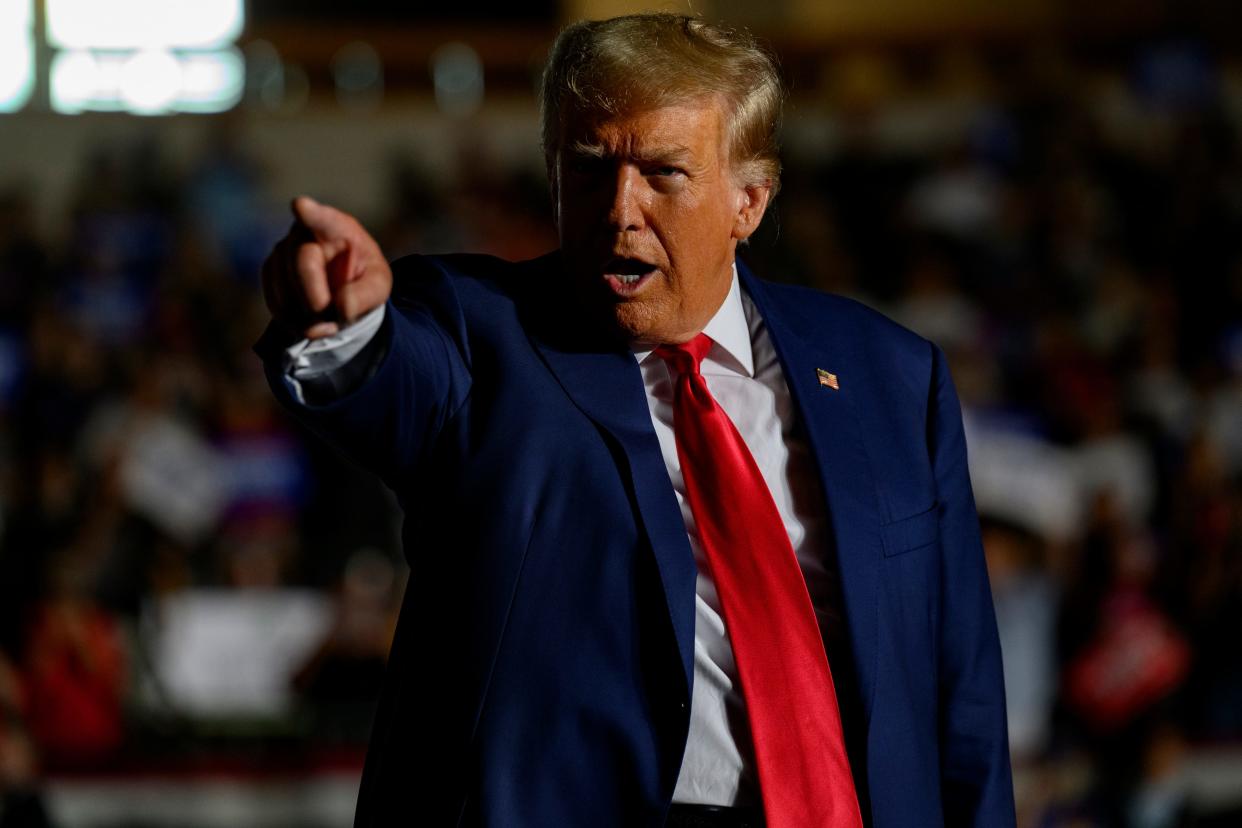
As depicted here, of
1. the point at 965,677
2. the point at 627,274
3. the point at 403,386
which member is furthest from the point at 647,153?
the point at 965,677

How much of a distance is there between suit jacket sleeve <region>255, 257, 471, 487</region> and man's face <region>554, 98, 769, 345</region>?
158 millimetres

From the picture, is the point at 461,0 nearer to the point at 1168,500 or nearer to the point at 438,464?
the point at 1168,500

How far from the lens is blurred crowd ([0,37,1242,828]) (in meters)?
5.77

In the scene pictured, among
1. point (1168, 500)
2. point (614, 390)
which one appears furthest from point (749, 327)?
point (1168, 500)

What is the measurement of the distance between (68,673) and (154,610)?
46 centimetres

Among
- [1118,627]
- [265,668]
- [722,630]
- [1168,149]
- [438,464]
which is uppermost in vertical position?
[438,464]

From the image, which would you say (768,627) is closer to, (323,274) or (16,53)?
(323,274)

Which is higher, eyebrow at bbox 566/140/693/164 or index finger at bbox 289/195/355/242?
eyebrow at bbox 566/140/693/164

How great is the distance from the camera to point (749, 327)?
1.97 meters

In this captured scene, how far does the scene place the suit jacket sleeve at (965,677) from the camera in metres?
1.92

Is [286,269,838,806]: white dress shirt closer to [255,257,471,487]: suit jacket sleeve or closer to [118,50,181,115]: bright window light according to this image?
[255,257,471,487]: suit jacket sleeve


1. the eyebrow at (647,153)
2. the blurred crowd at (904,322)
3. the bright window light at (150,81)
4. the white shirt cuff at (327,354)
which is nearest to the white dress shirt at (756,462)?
the white shirt cuff at (327,354)

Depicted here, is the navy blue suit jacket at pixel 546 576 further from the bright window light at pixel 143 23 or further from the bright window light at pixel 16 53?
the bright window light at pixel 16 53

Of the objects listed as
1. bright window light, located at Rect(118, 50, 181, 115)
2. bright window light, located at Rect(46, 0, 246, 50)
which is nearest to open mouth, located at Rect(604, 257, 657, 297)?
bright window light, located at Rect(118, 50, 181, 115)
